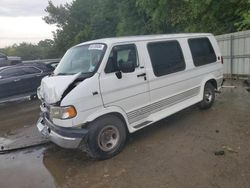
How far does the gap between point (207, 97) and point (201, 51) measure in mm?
1293

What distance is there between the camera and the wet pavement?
395 centimetres

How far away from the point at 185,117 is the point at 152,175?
3.00 m

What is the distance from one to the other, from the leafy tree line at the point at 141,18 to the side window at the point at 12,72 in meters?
10.3

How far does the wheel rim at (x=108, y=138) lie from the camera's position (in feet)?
15.4

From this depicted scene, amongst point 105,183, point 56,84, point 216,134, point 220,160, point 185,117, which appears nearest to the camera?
point 105,183

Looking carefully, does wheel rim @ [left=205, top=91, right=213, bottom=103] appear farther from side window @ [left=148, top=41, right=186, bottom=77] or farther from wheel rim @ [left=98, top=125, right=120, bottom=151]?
wheel rim @ [left=98, top=125, right=120, bottom=151]

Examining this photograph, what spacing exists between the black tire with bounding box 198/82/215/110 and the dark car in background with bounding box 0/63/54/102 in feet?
24.4

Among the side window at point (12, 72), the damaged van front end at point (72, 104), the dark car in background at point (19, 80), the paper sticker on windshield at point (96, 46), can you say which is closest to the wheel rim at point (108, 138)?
the damaged van front end at point (72, 104)

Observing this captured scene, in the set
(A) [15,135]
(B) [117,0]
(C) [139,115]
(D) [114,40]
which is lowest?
(A) [15,135]

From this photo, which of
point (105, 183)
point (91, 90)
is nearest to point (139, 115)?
point (91, 90)

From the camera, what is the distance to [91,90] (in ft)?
14.6

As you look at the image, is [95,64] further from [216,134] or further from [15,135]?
[15,135]

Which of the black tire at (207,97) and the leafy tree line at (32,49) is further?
the leafy tree line at (32,49)

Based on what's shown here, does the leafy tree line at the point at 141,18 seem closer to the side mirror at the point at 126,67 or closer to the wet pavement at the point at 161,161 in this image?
the wet pavement at the point at 161,161
